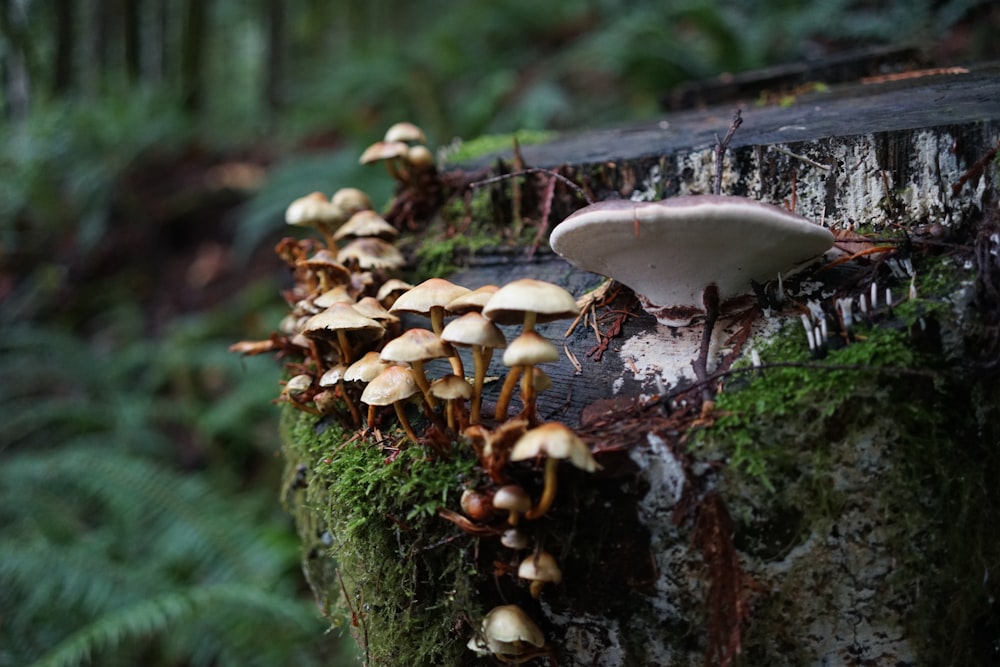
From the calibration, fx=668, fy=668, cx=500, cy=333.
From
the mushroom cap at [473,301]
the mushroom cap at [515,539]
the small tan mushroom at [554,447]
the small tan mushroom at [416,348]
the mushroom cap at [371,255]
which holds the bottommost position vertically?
the mushroom cap at [515,539]

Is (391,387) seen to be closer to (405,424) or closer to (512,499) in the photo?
(405,424)

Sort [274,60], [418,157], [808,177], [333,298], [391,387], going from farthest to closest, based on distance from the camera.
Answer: [274,60]
[418,157]
[333,298]
[808,177]
[391,387]

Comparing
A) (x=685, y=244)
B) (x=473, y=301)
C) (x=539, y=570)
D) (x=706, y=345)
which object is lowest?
(x=539, y=570)

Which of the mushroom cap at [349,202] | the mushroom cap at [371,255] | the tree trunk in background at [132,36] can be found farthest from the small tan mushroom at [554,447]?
the tree trunk in background at [132,36]

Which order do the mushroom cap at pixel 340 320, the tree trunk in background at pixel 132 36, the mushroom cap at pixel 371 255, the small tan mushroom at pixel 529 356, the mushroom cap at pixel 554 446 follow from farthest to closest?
1. the tree trunk in background at pixel 132 36
2. the mushroom cap at pixel 371 255
3. the mushroom cap at pixel 340 320
4. the small tan mushroom at pixel 529 356
5. the mushroom cap at pixel 554 446

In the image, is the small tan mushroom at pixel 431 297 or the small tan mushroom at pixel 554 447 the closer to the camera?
the small tan mushroom at pixel 554 447

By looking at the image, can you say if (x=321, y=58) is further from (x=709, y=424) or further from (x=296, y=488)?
(x=709, y=424)

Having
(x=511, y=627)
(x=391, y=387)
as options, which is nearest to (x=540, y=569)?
(x=511, y=627)

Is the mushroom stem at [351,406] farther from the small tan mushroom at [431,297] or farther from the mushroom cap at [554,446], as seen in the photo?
the mushroom cap at [554,446]
